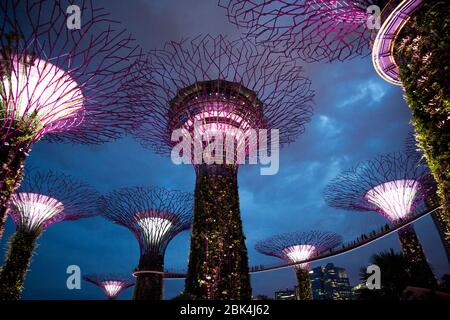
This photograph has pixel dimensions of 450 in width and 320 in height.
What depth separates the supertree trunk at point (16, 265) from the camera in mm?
11114

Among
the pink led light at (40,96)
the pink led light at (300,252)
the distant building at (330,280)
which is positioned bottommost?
the pink led light at (40,96)

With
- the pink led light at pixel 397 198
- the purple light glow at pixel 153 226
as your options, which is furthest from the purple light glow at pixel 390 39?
the purple light glow at pixel 153 226

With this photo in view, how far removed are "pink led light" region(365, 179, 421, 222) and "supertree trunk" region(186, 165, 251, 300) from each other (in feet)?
34.0

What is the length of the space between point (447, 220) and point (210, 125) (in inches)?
242

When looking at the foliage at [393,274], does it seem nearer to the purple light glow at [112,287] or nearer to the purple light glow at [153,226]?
the purple light glow at [153,226]

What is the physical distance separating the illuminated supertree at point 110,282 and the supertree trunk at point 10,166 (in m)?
27.7

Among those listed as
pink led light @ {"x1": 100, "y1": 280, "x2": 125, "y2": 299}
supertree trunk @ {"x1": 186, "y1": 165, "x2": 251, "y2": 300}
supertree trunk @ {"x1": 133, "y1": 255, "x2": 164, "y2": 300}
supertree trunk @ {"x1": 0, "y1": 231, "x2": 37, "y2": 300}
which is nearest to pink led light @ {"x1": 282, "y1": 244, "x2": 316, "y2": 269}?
supertree trunk @ {"x1": 133, "y1": 255, "x2": 164, "y2": 300}

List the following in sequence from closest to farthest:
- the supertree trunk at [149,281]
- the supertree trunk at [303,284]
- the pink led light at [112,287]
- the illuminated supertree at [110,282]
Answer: the supertree trunk at [149,281], the supertree trunk at [303,284], the illuminated supertree at [110,282], the pink led light at [112,287]

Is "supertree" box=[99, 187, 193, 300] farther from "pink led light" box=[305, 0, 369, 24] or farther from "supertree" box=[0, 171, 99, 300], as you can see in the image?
"pink led light" box=[305, 0, 369, 24]

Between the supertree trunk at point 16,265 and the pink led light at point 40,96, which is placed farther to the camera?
the supertree trunk at point 16,265

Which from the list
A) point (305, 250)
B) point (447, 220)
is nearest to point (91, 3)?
point (447, 220)

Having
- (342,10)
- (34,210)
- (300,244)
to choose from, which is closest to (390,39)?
(342,10)
